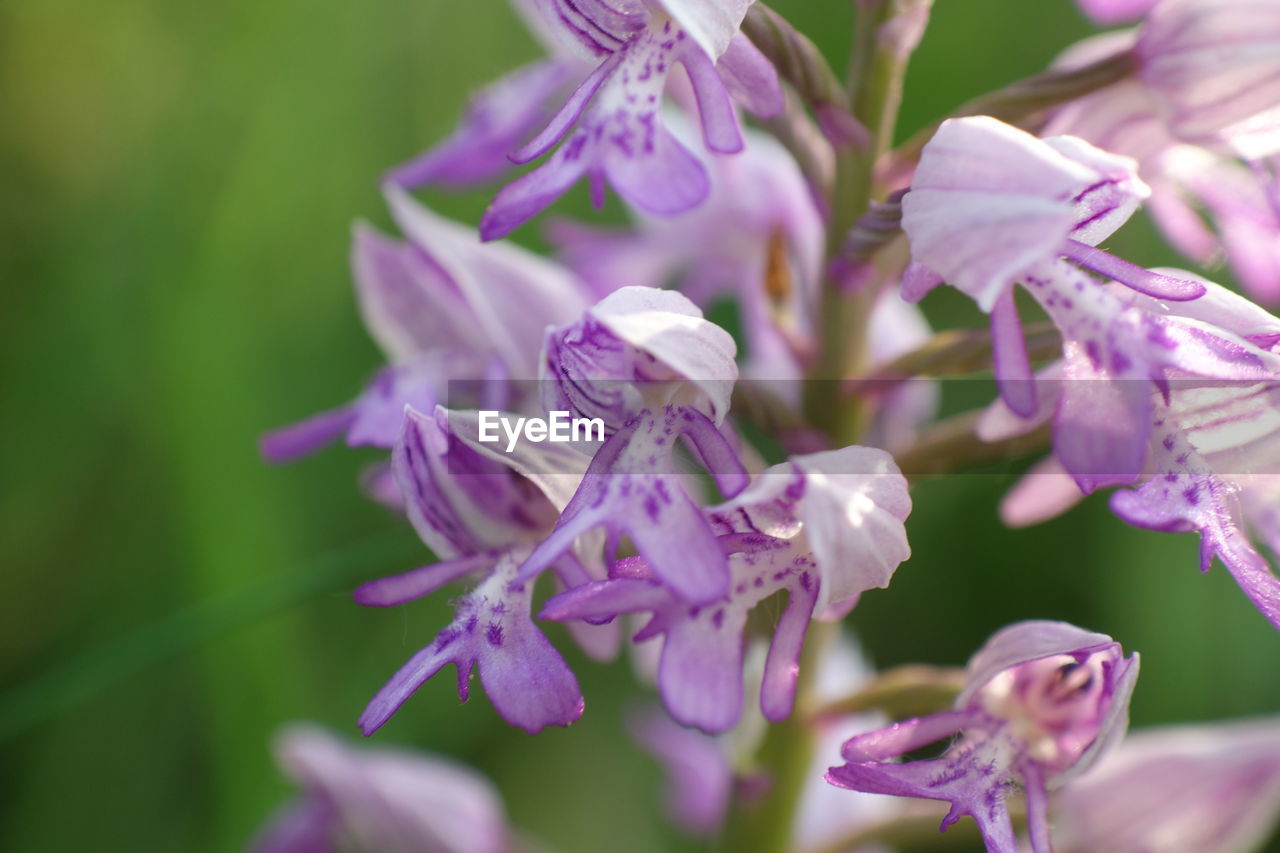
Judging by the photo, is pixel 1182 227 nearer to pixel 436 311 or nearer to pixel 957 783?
pixel 957 783

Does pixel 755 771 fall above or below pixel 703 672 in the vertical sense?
below

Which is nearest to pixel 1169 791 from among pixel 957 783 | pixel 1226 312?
pixel 957 783

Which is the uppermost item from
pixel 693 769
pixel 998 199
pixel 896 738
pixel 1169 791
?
pixel 998 199

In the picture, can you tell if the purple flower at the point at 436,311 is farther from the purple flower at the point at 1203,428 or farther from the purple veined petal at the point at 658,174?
the purple flower at the point at 1203,428

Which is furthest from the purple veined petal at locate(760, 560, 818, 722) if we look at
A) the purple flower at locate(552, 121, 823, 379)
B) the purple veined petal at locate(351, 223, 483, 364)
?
the purple veined petal at locate(351, 223, 483, 364)

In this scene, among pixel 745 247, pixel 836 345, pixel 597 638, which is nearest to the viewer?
pixel 597 638

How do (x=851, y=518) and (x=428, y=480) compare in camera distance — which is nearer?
(x=851, y=518)

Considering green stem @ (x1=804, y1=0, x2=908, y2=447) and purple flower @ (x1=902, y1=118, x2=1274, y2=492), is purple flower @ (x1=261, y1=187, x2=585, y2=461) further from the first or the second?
purple flower @ (x1=902, y1=118, x2=1274, y2=492)
